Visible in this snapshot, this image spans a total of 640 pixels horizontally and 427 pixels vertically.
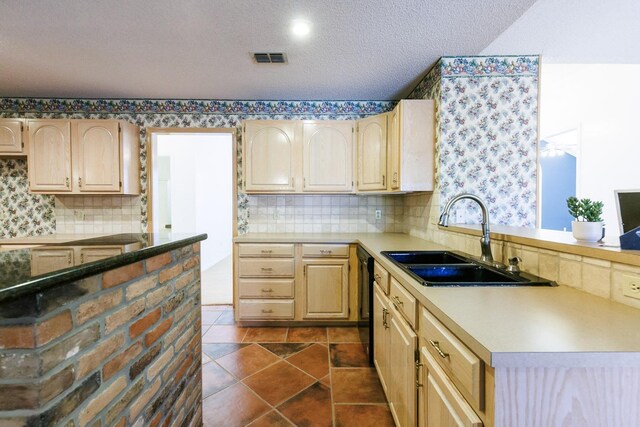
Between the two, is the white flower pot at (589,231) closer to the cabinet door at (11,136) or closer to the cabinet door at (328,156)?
the cabinet door at (328,156)

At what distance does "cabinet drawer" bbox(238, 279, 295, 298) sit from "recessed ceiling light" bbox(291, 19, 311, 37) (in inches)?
82.1

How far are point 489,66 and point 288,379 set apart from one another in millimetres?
2907

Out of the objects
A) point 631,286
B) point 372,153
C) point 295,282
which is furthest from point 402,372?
point 372,153

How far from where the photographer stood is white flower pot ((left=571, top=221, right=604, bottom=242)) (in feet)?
3.69

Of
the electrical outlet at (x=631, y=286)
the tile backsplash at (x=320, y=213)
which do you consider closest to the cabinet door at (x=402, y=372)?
the electrical outlet at (x=631, y=286)

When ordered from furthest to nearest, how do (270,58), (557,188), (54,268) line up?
1. (557,188)
2. (270,58)
3. (54,268)

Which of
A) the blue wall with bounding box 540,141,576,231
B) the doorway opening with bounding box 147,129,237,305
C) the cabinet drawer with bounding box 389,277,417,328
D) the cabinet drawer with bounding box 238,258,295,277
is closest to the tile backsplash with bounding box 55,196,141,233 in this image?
the doorway opening with bounding box 147,129,237,305

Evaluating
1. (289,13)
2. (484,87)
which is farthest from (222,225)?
(484,87)

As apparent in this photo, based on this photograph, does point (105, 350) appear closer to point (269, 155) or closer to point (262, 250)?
point (262, 250)

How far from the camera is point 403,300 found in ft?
4.40

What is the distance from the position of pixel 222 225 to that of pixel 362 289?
401 centimetres

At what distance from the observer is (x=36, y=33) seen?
6.31 feet

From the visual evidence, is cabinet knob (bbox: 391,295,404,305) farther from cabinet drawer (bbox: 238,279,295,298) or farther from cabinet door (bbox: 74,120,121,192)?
cabinet door (bbox: 74,120,121,192)

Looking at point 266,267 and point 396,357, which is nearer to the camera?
point 396,357
